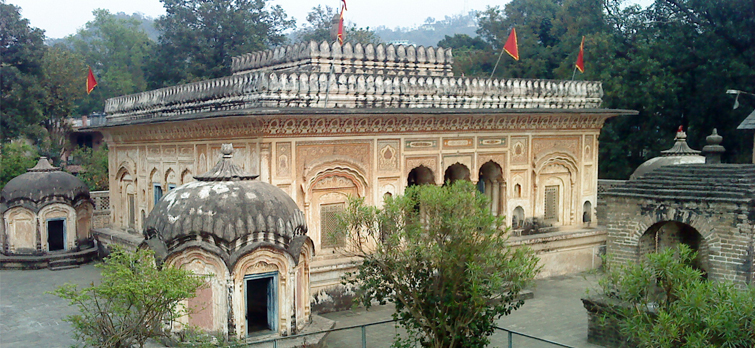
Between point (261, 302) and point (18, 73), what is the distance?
67.5 feet

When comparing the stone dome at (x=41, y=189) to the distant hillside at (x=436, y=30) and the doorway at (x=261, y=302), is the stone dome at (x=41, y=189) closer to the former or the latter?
the doorway at (x=261, y=302)

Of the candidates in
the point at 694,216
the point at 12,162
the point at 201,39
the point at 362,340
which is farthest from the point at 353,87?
the point at 201,39

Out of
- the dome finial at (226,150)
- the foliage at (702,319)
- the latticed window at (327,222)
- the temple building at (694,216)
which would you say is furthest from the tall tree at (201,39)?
the foliage at (702,319)

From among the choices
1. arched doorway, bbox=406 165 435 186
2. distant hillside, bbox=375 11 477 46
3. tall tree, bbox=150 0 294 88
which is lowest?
arched doorway, bbox=406 165 435 186

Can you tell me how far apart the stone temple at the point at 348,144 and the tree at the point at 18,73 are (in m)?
10.1

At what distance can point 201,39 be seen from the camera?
35.0 m

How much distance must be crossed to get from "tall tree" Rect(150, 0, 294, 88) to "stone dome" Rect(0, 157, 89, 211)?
1592 cm

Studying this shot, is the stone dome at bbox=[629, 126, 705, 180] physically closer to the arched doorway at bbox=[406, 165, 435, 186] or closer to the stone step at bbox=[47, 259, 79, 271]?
the arched doorway at bbox=[406, 165, 435, 186]

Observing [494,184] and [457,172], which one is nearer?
[457,172]

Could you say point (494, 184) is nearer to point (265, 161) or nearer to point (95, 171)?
point (265, 161)

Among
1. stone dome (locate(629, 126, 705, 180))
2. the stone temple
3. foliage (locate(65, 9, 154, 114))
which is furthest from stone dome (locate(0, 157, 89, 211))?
foliage (locate(65, 9, 154, 114))

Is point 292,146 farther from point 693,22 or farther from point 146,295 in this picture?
point 693,22

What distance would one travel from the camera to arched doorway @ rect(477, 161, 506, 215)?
16.6 meters

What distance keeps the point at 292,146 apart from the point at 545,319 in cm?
577
